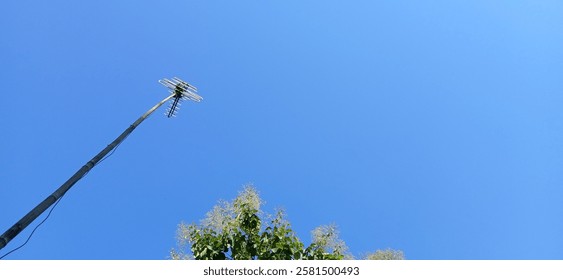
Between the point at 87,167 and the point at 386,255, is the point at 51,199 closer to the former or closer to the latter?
the point at 87,167

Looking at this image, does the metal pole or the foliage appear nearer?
the metal pole

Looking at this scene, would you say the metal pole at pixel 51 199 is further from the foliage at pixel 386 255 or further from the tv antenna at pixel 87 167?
the foliage at pixel 386 255

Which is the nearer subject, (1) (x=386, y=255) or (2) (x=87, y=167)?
(2) (x=87, y=167)

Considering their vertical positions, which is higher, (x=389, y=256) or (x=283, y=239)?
(x=389, y=256)

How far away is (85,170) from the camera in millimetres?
5297

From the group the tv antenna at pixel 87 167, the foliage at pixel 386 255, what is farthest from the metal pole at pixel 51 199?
the foliage at pixel 386 255

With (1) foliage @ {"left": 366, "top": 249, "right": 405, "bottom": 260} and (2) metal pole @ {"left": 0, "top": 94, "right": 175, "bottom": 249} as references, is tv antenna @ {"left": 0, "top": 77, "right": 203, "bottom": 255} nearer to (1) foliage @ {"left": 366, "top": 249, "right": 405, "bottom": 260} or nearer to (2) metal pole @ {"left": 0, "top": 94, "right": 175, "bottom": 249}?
(2) metal pole @ {"left": 0, "top": 94, "right": 175, "bottom": 249}

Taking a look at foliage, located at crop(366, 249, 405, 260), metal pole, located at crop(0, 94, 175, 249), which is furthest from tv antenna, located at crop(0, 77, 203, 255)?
foliage, located at crop(366, 249, 405, 260)

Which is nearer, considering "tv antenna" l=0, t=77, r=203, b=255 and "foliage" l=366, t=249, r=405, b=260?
"tv antenna" l=0, t=77, r=203, b=255

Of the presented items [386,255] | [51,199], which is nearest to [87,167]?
[51,199]

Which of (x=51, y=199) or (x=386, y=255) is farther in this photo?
(x=386, y=255)
